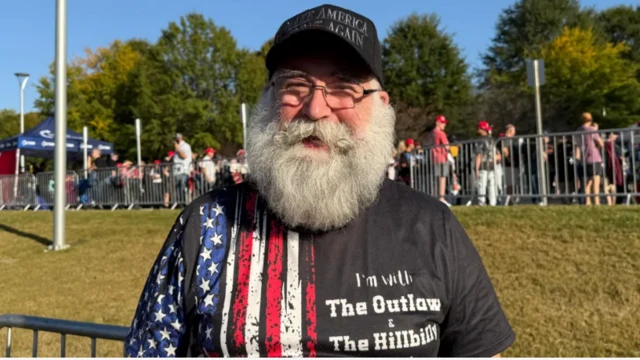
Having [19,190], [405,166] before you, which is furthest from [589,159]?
[19,190]

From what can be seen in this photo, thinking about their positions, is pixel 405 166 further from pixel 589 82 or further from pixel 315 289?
pixel 589 82

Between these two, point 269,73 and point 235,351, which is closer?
point 235,351

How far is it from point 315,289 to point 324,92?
591mm

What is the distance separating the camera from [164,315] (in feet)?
5.05

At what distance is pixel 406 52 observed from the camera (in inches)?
1709

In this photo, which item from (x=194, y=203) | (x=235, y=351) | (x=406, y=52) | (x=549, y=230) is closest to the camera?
(x=235, y=351)

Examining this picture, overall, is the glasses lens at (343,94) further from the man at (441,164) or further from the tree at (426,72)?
the tree at (426,72)

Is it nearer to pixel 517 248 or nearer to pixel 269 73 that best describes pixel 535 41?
pixel 517 248

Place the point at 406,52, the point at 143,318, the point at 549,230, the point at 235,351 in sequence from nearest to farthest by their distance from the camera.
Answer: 1. the point at 235,351
2. the point at 143,318
3. the point at 549,230
4. the point at 406,52

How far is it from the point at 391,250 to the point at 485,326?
0.36 m

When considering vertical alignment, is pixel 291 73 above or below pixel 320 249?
above

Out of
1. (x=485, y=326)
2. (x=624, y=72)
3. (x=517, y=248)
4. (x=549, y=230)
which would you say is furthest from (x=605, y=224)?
(x=624, y=72)

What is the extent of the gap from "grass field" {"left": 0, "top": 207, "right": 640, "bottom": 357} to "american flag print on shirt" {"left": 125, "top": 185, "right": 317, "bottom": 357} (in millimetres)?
1405

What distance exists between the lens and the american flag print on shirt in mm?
1456
